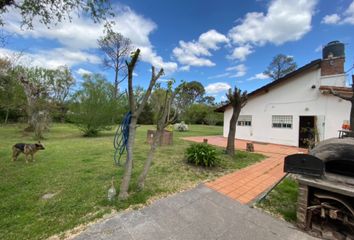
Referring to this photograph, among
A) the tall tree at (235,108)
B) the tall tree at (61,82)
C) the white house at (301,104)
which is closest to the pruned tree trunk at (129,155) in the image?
the tall tree at (235,108)

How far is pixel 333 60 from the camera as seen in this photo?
9234 millimetres

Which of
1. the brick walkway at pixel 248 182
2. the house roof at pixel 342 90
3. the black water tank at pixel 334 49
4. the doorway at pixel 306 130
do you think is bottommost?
the brick walkway at pixel 248 182

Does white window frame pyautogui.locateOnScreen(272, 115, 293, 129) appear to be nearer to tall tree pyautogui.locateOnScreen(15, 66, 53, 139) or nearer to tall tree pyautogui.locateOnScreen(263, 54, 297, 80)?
tall tree pyautogui.locateOnScreen(15, 66, 53, 139)

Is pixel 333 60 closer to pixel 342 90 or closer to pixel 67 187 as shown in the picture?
pixel 342 90

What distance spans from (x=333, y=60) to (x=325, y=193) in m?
10.3

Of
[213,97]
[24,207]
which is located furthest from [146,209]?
[213,97]

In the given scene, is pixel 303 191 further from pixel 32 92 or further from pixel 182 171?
pixel 32 92

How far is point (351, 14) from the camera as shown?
22.7 ft

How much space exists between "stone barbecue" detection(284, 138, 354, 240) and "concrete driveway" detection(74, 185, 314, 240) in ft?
1.04

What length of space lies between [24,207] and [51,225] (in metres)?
0.91

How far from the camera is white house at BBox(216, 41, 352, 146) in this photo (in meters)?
9.01

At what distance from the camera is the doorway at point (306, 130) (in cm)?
945

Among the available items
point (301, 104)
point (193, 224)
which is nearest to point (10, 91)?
point (193, 224)

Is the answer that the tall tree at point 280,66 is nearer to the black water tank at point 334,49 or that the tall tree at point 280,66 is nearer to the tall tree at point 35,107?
the black water tank at point 334,49
